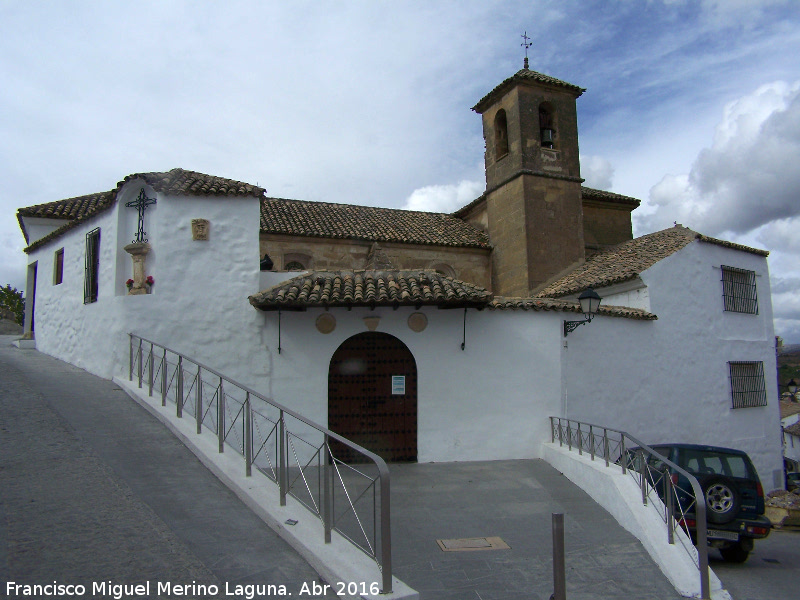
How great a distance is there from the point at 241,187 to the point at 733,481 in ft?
30.8

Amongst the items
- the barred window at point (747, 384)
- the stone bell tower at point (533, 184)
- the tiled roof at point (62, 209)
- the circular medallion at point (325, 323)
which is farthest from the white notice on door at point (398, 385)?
the barred window at point (747, 384)

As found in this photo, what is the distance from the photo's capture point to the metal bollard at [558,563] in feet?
14.5

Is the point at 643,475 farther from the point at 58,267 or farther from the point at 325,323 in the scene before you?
the point at 58,267

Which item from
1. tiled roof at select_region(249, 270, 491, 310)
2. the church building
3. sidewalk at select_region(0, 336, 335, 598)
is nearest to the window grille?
the church building

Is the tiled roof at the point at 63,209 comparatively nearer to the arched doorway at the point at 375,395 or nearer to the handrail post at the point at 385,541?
the arched doorway at the point at 375,395

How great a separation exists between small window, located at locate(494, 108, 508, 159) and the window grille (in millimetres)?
12245

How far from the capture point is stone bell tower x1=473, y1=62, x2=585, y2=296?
17.5m

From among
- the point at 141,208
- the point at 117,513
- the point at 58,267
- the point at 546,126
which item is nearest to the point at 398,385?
the point at 141,208

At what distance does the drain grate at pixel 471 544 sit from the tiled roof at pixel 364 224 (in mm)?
10813

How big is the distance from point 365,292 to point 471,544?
484 centimetres

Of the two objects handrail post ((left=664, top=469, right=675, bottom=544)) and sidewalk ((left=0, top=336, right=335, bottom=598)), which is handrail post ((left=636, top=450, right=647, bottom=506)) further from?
sidewalk ((left=0, top=336, right=335, bottom=598))

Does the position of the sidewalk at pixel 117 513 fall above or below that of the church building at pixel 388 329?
below

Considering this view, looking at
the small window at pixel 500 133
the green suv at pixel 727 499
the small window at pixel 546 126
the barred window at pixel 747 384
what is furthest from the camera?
the small window at pixel 500 133

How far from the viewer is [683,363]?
1416 cm
